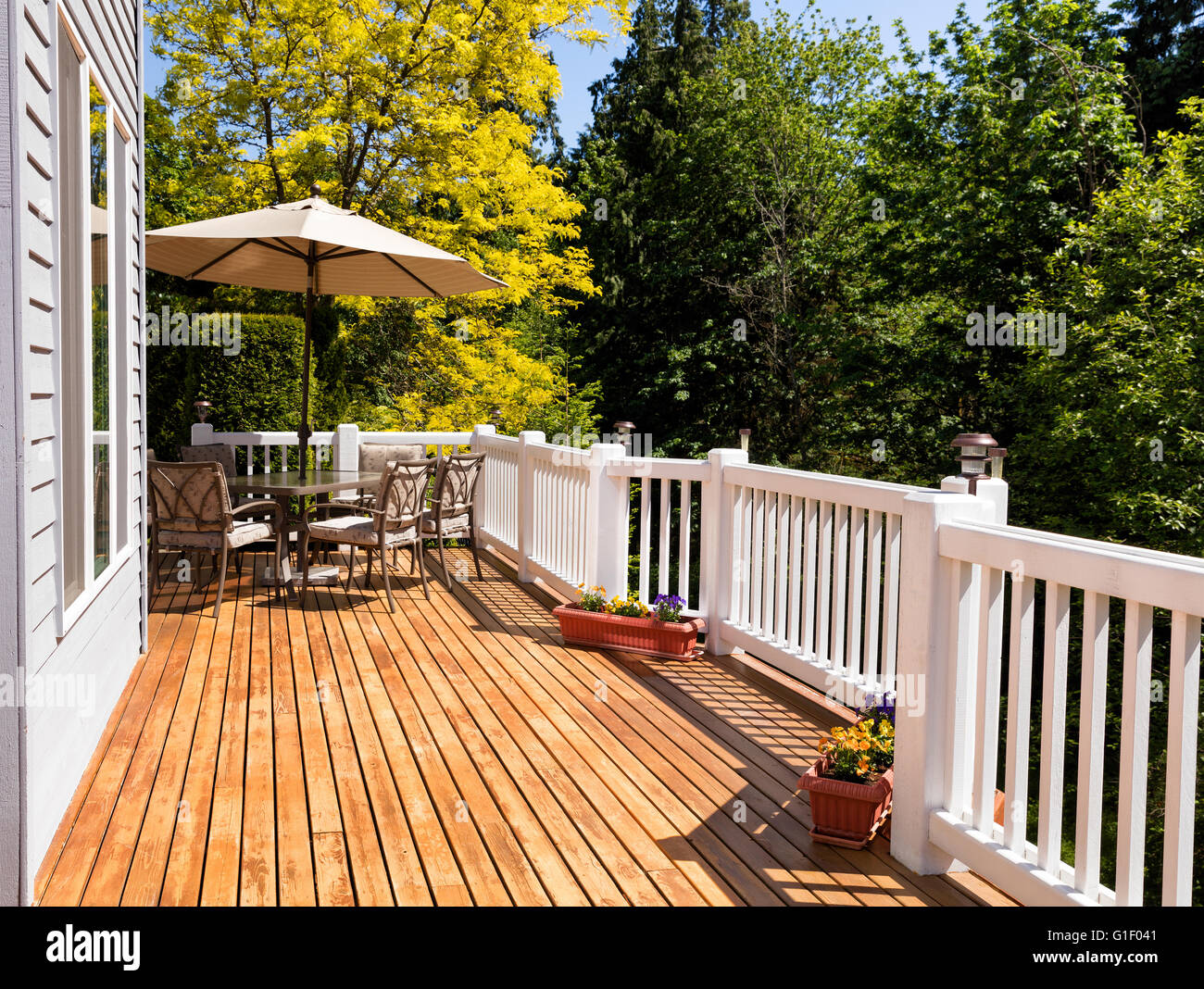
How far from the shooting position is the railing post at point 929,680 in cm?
260

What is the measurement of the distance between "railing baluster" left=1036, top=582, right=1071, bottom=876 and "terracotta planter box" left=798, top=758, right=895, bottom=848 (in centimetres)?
55

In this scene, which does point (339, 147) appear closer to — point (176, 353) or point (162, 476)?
point (176, 353)

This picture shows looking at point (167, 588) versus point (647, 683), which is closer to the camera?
point (647, 683)

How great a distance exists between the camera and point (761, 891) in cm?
251

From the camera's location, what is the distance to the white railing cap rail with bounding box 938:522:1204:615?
1.89 m

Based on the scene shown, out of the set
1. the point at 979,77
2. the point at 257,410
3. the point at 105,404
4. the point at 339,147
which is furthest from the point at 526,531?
the point at 979,77

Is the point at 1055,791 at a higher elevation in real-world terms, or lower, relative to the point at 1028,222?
lower

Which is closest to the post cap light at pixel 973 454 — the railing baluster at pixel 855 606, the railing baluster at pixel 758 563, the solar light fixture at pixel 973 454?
the solar light fixture at pixel 973 454

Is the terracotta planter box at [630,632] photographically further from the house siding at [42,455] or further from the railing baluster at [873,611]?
the house siding at [42,455]

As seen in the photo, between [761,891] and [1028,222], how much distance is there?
1532 centimetres

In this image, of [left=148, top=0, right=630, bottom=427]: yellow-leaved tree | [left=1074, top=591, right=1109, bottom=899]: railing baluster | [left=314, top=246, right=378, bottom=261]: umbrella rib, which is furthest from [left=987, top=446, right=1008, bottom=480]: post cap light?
[left=148, top=0, right=630, bottom=427]: yellow-leaved tree

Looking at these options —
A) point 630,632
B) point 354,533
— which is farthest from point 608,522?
point 354,533

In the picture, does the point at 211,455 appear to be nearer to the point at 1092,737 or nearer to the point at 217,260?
the point at 217,260
